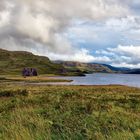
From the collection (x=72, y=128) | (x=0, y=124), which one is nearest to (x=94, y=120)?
(x=72, y=128)

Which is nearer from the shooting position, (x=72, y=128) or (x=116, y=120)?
(x=72, y=128)

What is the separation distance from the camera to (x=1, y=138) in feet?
35.3

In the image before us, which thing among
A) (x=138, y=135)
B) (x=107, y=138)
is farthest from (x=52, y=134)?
(x=138, y=135)

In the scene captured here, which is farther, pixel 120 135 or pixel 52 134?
pixel 52 134

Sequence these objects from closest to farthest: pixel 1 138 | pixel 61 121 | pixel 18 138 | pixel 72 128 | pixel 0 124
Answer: pixel 18 138
pixel 1 138
pixel 72 128
pixel 0 124
pixel 61 121

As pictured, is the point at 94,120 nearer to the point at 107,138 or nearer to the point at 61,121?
the point at 61,121

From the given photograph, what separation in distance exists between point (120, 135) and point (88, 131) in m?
1.10

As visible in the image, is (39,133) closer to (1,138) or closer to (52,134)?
(52,134)

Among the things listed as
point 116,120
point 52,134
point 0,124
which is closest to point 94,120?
point 116,120

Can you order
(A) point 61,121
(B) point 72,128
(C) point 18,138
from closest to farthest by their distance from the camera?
(C) point 18,138 → (B) point 72,128 → (A) point 61,121

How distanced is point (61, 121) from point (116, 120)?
8.11 ft

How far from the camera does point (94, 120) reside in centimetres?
1414

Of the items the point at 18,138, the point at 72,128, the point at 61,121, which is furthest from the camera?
the point at 61,121

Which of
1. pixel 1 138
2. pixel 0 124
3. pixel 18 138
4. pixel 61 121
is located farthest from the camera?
pixel 61 121
